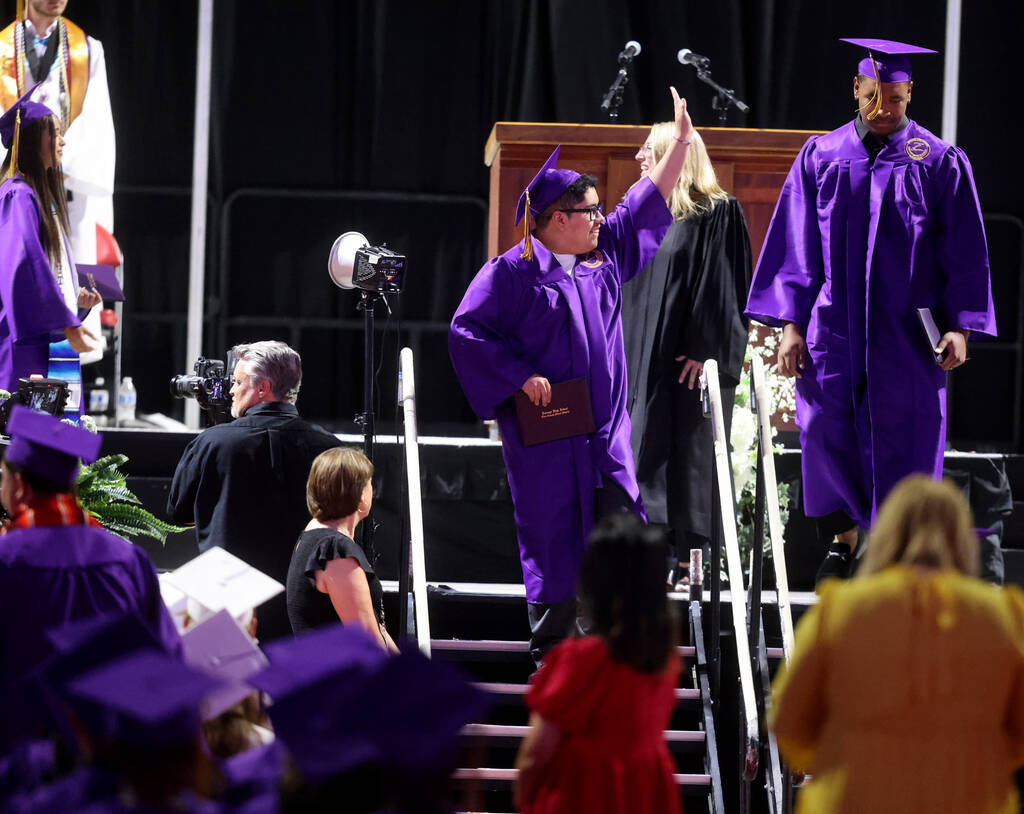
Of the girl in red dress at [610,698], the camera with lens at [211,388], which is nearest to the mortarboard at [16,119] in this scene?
the camera with lens at [211,388]

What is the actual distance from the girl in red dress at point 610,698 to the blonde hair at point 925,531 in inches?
15.6

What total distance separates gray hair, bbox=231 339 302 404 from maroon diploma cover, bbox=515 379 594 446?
2.29ft

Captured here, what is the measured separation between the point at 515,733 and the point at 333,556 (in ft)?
3.24

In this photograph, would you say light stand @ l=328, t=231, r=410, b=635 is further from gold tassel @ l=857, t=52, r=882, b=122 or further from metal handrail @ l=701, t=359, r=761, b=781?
gold tassel @ l=857, t=52, r=882, b=122

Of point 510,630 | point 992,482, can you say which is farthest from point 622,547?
point 992,482

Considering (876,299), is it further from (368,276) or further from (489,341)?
(368,276)

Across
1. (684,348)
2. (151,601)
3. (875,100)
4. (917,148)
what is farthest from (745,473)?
(151,601)

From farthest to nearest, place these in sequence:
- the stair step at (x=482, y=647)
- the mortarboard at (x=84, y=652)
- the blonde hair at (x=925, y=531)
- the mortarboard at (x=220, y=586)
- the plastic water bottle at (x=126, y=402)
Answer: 1. the plastic water bottle at (x=126, y=402)
2. the stair step at (x=482, y=647)
3. the mortarboard at (x=220, y=586)
4. the blonde hair at (x=925, y=531)
5. the mortarboard at (x=84, y=652)

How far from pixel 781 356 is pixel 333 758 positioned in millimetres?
3174

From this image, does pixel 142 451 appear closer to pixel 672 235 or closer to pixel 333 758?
pixel 672 235

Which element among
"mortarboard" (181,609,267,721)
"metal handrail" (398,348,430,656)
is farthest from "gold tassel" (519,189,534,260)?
"mortarboard" (181,609,267,721)

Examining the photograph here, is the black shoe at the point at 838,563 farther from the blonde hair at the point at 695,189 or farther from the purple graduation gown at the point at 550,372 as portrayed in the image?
the blonde hair at the point at 695,189

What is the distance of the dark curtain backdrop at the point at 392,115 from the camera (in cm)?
838

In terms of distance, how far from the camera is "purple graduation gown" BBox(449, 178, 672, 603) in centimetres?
439
